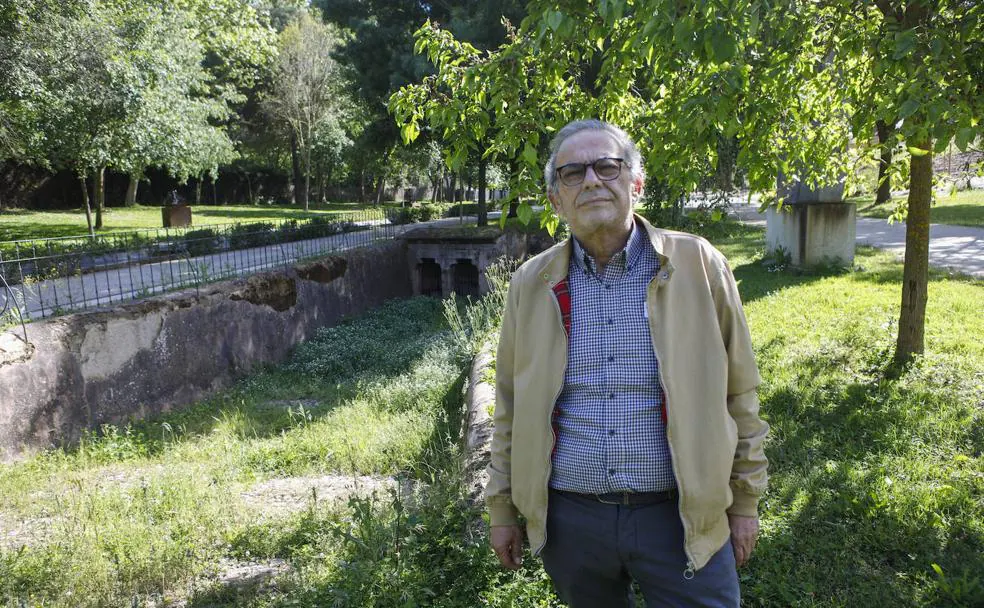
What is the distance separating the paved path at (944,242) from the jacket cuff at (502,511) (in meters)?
8.16

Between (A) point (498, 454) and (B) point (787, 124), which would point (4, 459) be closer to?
(A) point (498, 454)

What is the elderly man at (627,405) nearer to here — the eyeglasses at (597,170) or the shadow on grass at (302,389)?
the eyeglasses at (597,170)

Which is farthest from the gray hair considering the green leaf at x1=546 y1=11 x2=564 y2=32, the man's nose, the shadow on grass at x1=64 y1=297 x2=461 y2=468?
the shadow on grass at x1=64 y1=297 x2=461 y2=468

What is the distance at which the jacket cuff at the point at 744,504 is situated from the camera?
2168mm

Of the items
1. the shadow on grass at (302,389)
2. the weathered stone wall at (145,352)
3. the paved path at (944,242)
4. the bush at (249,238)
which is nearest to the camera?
the weathered stone wall at (145,352)

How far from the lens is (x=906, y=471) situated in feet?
14.9

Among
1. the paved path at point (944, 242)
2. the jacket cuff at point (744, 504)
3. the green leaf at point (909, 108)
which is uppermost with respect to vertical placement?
the green leaf at point (909, 108)

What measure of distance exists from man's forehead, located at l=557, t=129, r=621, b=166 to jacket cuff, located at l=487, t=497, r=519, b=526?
3.98 feet

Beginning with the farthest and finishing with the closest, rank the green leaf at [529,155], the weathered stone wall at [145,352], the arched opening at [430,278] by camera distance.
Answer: the arched opening at [430,278]
the weathered stone wall at [145,352]
the green leaf at [529,155]

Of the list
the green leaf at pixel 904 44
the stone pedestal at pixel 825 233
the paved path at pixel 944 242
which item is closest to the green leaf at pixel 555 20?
the green leaf at pixel 904 44

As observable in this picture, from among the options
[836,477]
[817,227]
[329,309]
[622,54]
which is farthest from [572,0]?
[329,309]

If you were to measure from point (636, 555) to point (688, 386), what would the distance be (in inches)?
21.5

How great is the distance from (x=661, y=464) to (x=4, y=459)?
26.1 ft

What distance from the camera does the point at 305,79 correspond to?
117ft
